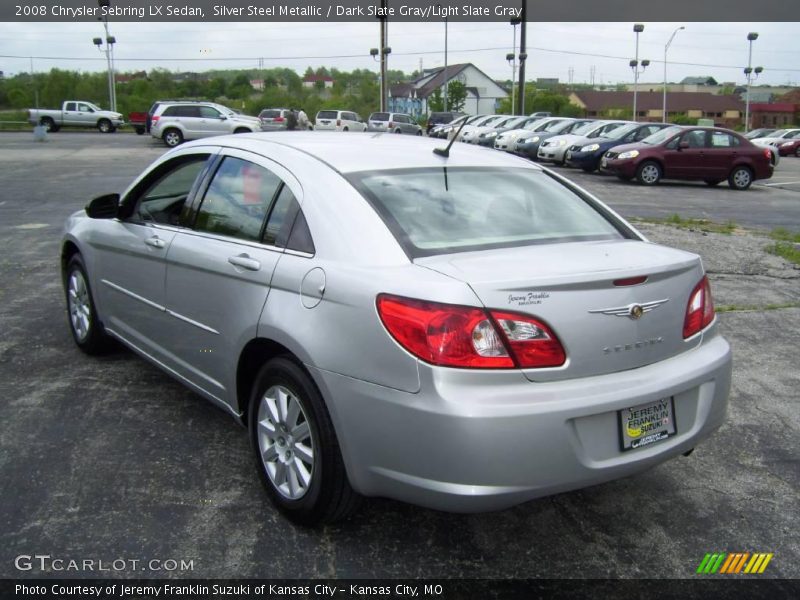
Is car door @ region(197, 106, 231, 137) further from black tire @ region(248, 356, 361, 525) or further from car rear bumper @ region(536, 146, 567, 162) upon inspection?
black tire @ region(248, 356, 361, 525)

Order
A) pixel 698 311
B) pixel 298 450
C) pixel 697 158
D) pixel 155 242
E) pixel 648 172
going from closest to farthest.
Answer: pixel 298 450 → pixel 698 311 → pixel 155 242 → pixel 648 172 → pixel 697 158

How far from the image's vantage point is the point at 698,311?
344cm

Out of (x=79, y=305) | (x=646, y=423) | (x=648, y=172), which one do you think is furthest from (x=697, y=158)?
(x=646, y=423)

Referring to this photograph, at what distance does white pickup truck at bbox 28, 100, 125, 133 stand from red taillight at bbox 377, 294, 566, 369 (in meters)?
50.8

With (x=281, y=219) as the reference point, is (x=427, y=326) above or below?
below

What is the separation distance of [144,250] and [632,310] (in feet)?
9.14

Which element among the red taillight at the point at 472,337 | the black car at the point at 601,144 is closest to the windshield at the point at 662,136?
the black car at the point at 601,144

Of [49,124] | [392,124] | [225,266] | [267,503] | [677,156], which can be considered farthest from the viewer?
[49,124]

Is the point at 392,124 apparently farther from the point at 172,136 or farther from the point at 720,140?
the point at 720,140

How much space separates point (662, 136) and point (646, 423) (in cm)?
2026

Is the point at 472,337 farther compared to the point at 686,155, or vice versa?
the point at 686,155

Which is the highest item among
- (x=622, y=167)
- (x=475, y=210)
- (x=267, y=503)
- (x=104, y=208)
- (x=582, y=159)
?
(x=475, y=210)

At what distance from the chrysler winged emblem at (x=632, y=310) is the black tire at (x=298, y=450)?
1.12 meters

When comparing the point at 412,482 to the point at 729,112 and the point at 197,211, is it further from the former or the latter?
the point at 729,112
